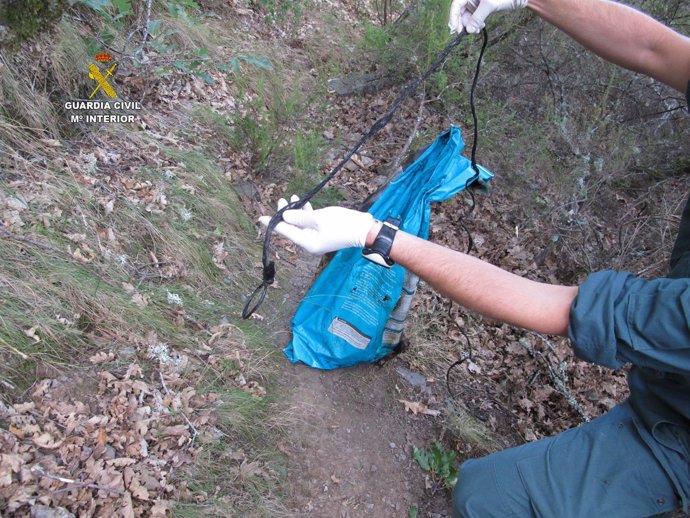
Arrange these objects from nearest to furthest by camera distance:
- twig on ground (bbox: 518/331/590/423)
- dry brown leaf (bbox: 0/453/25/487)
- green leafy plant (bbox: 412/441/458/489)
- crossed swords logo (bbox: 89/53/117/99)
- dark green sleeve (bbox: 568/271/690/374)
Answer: dark green sleeve (bbox: 568/271/690/374) → dry brown leaf (bbox: 0/453/25/487) → green leafy plant (bbox: 412/441/458/489) → twig on ground (bbox: 518/331/590/423) → crossed swords logo (bbox: 89/53/117/99)

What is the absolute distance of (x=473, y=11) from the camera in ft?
8.02

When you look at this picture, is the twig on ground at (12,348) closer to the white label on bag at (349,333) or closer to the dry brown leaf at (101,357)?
the dry brown leaf at (101,357)

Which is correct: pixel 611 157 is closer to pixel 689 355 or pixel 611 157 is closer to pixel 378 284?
pixel 378 284

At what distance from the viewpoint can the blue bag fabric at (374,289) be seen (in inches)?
96.3

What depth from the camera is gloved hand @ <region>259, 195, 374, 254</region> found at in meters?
1.81

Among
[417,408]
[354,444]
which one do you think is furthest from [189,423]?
[417,408]

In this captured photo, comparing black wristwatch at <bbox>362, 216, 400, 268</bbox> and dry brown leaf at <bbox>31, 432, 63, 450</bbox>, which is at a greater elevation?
black wristwatch at <bbox>362, 216, 400, 268</bbox>

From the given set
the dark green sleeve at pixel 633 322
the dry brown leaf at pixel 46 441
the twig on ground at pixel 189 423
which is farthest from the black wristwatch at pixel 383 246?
the dry brown leaf at pixel 46 441

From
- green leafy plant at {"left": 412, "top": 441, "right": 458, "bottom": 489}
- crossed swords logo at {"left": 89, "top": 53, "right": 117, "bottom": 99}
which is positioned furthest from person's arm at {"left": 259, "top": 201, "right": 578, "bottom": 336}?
crossed swords logo at {"left": 89, "top": 53, "right": 117, "bottom": 99}

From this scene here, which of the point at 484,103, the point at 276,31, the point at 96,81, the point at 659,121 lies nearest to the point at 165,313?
the point at 96,81

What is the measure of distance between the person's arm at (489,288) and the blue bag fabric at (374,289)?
81cm

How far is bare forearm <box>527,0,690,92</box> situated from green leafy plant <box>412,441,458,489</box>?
2.12 metres

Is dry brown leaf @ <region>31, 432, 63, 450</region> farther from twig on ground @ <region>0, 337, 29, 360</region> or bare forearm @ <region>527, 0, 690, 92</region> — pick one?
bare forearm @ <region>527, 0, 690, 92</region>

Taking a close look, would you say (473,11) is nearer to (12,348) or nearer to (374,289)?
(374,289)
